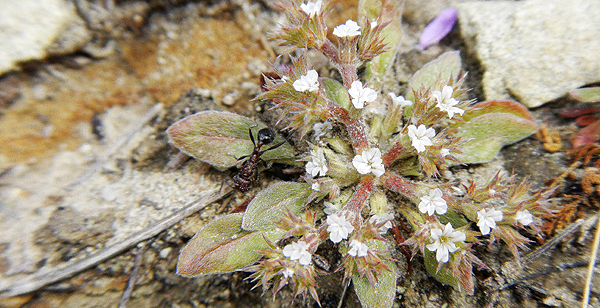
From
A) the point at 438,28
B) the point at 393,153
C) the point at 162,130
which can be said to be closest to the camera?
the point at 393,153

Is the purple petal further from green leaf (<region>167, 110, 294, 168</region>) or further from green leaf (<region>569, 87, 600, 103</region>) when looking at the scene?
green leaf (<region>167, 110, 294, 168</region>)

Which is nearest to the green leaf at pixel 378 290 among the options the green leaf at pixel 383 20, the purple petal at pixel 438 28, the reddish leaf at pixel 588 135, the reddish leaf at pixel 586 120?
the green leaf at pixel 383 20

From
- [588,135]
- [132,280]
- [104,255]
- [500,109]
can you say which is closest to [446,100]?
[500,109]

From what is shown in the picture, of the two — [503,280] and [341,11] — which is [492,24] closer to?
[341,11]

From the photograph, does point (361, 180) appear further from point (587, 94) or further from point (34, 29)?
point (34, 29)

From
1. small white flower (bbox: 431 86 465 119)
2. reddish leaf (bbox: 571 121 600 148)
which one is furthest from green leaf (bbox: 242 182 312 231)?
reddish leaf (bbox: 571 121 600 148)
